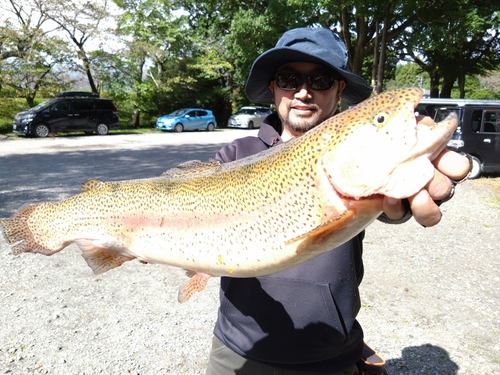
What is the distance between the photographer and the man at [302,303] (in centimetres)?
213

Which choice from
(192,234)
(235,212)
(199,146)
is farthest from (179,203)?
(199,146)

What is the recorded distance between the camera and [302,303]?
214 centimetres

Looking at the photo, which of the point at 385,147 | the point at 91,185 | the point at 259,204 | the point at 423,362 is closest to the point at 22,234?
the point at 91,185

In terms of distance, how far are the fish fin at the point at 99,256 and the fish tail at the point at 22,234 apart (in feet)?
0.85

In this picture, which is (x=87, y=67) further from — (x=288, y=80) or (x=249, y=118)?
(x=288, y=80)

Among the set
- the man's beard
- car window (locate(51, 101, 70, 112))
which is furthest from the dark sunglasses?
car window (locate(51, 101, 70, 112))

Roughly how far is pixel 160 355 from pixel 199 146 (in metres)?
Answer: 15.8

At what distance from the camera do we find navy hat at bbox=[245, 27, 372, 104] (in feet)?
7.60

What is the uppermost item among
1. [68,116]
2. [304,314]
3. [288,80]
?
[288,80]

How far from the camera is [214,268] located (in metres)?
1.90

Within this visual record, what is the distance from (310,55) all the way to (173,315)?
325 centimetres

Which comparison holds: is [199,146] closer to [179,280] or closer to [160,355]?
[179,280]

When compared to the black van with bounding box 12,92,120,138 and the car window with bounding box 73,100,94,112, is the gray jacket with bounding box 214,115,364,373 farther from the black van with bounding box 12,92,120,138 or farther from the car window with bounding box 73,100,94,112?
the car window with bounding box 73,100,94,112

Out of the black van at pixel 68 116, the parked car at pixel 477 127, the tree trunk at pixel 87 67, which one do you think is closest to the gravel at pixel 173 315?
the parked car at pixel 477 127
